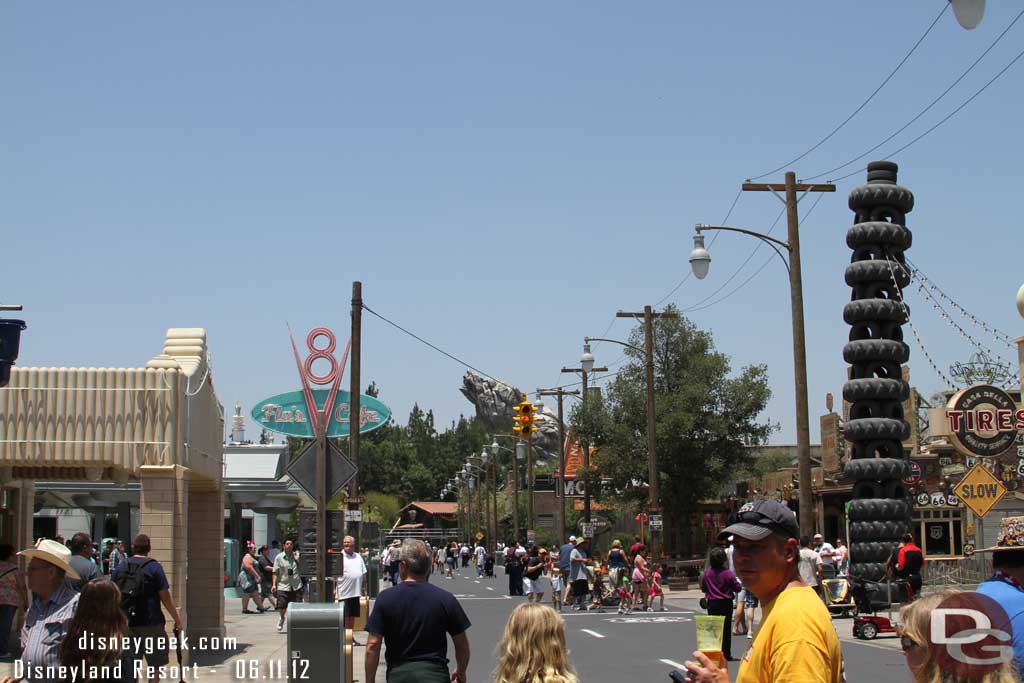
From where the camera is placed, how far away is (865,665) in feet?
55.9

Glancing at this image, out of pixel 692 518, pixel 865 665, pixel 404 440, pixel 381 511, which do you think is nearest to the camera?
pixel 865 665

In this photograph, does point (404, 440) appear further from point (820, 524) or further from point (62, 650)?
point (62, 650)

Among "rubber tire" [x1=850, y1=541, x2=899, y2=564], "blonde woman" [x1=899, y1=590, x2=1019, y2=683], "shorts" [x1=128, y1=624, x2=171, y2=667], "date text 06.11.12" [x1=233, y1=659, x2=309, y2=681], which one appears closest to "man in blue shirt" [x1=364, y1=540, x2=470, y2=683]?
"blonde woman" [x1=899, y1=590, x2=1019, y2=683]

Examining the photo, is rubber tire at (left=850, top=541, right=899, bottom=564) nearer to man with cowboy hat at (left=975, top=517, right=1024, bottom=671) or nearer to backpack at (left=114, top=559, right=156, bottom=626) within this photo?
backpack at (left=114, top=559, right=156, bottom=626)

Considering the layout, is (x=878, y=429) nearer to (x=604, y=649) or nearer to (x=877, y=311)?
(x=877, y=311)

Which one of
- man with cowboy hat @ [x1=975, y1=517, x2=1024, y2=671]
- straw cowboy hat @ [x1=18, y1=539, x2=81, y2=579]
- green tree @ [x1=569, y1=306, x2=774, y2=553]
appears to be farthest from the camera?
green tree @ [x1=569, y1=306, x2=774, y2=553]

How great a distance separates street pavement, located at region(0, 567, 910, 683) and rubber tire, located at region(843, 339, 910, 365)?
5.68 meters

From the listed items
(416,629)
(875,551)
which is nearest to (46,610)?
(416,629)

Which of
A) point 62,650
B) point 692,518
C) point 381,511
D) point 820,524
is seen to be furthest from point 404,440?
point 62,650

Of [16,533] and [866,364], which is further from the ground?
[866,364]

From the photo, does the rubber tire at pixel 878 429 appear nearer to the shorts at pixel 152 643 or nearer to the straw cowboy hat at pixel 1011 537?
the shorts at pixel 152 643

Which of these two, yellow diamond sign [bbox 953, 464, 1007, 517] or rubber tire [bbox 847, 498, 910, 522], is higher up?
yellow diamond sign [bbox 953, 464, 1007, 517]

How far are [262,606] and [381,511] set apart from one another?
368 ft

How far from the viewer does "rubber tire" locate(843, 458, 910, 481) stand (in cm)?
2739
